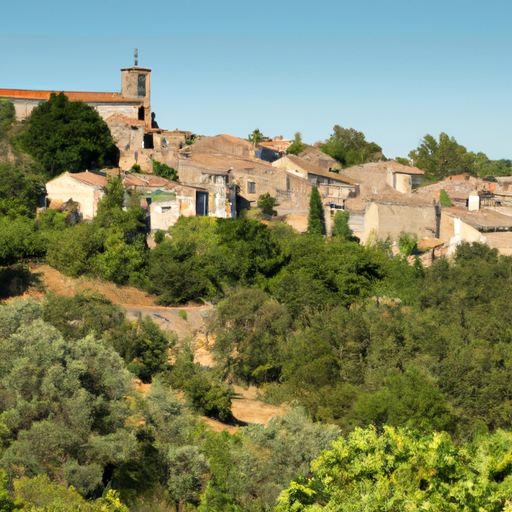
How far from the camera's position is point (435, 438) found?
16688 millimetres

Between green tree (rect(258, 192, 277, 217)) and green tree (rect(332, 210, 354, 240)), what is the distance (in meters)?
2.53

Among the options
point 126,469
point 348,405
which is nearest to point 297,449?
point 126,469

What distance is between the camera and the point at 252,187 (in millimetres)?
42938

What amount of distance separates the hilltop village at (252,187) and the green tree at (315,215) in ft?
1.43

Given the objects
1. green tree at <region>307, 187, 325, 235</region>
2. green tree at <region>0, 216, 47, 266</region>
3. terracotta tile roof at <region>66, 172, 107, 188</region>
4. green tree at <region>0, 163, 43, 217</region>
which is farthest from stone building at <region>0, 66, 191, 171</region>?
green tree at <region>0, 216, 47, 266</region>

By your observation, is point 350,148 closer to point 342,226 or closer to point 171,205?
point 342,226

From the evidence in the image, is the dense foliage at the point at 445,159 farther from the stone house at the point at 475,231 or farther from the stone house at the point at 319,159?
the stone house at the point at 475,231

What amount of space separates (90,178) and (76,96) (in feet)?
35.3

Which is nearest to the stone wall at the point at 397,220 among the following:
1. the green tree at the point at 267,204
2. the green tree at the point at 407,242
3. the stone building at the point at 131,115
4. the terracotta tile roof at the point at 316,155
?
the green tree at the point at 407,242

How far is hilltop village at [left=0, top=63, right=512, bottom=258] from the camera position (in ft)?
128

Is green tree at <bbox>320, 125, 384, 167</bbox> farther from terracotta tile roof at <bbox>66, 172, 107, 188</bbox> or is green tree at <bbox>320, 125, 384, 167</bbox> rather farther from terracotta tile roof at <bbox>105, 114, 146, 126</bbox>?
terracotta tile roof at <bbox>66, 172, 107, 188</bbox>

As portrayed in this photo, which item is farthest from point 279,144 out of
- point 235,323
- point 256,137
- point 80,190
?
point 235,323

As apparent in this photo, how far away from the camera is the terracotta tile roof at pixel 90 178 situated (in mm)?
38281

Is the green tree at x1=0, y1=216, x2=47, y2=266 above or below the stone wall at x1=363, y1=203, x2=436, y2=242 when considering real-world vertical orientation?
below
